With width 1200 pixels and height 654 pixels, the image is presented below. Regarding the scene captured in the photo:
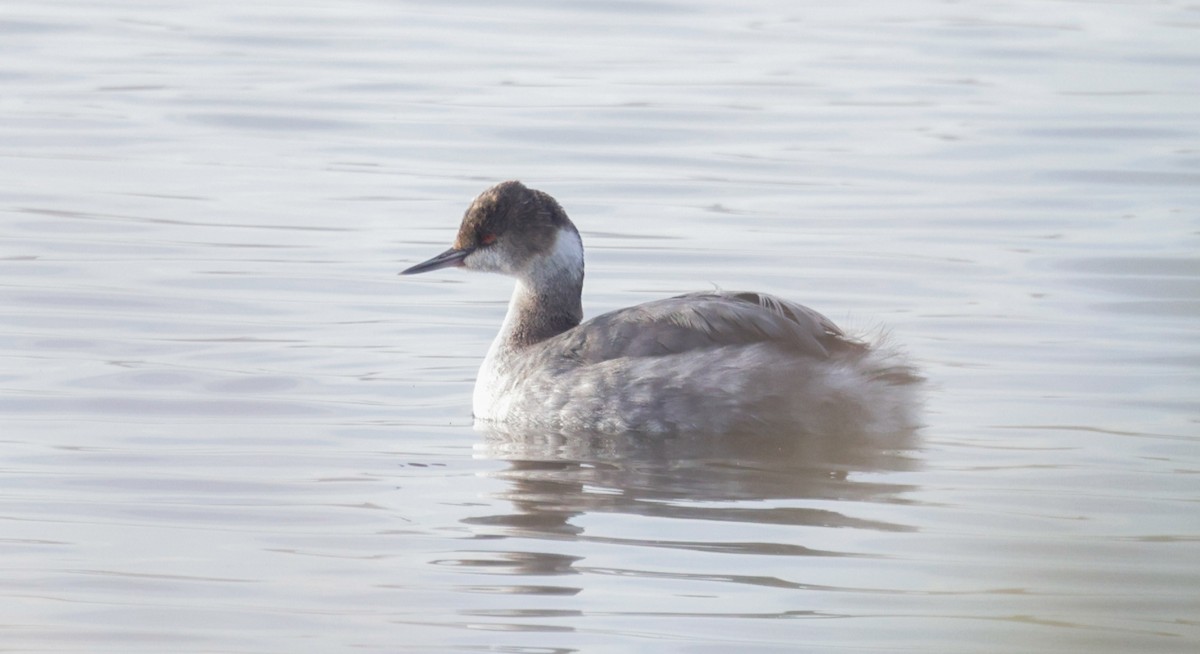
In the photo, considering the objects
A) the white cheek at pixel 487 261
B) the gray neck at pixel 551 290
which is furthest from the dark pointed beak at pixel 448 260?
the gray neck at pixel 551 290

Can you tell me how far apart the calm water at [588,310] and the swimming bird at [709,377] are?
17 cm

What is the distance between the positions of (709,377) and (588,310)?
231cm

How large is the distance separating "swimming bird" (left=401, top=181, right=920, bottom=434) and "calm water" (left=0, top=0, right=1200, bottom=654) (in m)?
0.17

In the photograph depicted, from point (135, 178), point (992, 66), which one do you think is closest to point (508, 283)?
point (135, 178)

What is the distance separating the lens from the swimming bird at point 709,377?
7746mm

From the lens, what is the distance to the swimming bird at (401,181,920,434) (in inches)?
305

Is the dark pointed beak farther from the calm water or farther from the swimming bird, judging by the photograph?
the swimming bird

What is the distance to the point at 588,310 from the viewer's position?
10.0 m

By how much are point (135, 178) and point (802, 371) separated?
608 cm

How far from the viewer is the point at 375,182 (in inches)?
498

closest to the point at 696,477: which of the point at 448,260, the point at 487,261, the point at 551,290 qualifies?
the point at 551,290

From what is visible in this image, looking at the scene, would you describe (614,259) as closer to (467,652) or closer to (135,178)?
(135,178)

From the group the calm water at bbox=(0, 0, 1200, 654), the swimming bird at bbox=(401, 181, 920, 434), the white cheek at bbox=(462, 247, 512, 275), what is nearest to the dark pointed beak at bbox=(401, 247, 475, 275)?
the white cheek at bbox=(462, 247, 512, 275)

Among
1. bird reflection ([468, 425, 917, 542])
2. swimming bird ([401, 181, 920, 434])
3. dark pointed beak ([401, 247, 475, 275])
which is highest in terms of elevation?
dark pointed beak ([401, 247, 475, 275])
